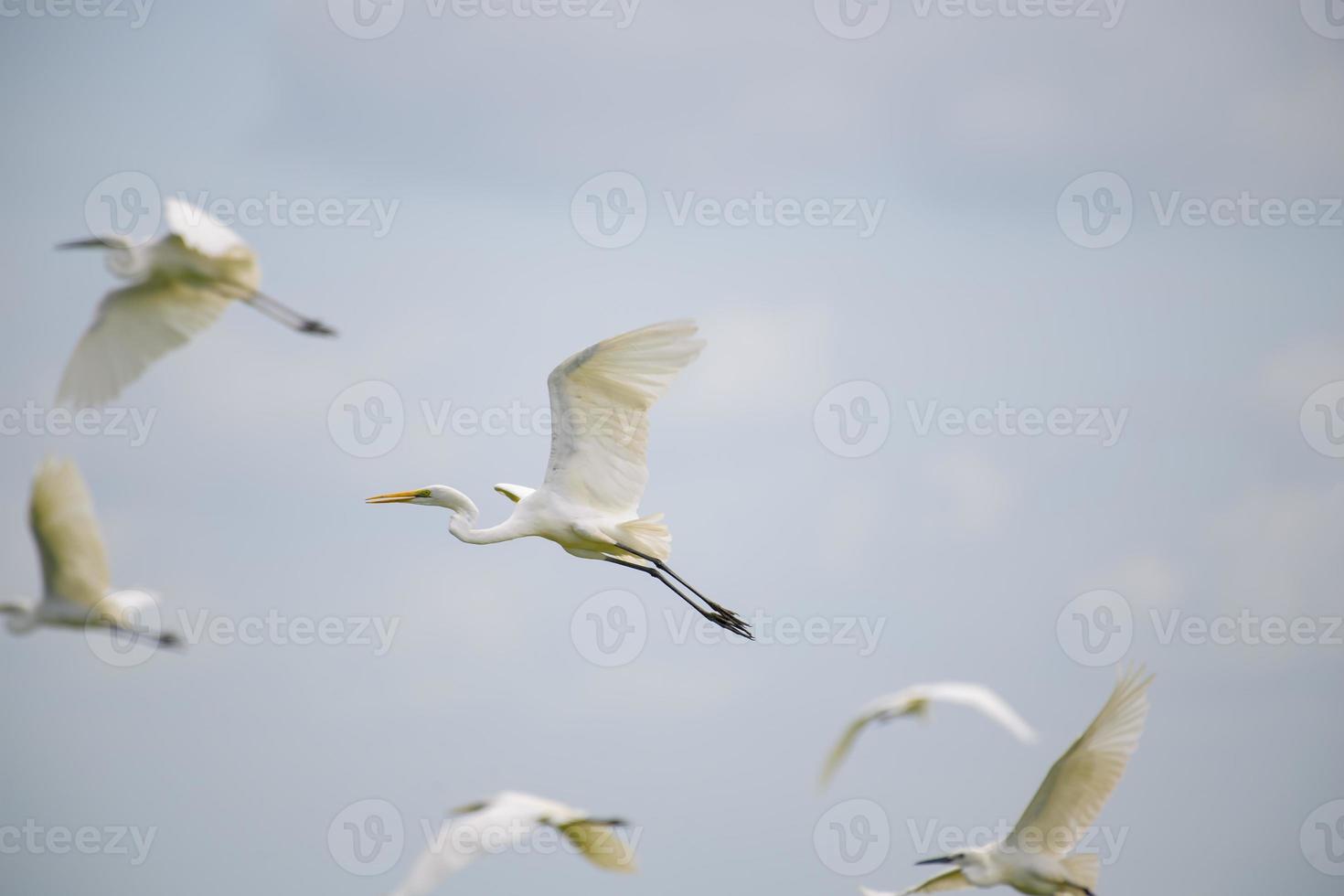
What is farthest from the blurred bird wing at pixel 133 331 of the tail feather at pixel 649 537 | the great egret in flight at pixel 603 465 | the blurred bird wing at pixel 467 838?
the blurred bird wing at pixel 467 838

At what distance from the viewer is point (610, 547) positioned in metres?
13.3

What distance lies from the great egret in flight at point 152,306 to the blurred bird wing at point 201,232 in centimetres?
2

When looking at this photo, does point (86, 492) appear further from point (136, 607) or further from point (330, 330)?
point (330, 330)

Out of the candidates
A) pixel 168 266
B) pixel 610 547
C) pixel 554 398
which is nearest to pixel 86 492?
pixel 168 266

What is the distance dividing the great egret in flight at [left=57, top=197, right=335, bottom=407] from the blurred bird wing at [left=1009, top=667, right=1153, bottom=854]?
622 cm

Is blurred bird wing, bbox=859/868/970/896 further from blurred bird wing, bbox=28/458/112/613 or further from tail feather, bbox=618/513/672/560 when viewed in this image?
blurred bird wing, bbox=28/458/112/613

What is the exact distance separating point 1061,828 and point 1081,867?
32 cm

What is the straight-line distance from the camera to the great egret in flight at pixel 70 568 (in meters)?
10.6

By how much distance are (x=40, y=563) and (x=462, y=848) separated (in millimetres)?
4461

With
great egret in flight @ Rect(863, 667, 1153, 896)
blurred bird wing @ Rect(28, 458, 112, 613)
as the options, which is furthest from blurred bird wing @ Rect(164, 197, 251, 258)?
great egret in flight @ Rect(863, 667, 1153, 896)

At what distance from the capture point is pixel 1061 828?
12.1m

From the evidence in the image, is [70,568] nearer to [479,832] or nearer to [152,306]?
[152,306]

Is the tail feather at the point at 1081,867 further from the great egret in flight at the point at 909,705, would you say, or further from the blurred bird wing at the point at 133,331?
the blurred bird wing at the point at 133,331

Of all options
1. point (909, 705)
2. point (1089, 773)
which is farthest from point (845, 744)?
point (1089, 773)
